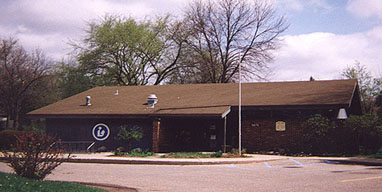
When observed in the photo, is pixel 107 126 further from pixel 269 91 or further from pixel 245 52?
pixel 245 52

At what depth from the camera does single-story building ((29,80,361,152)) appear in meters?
24.3

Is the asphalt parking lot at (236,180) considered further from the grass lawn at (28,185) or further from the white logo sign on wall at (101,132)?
the white logo sign on wall at (101,132)

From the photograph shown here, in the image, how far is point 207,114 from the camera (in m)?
23.6

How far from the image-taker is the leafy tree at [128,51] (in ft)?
153

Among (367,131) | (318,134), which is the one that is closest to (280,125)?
(318,134)

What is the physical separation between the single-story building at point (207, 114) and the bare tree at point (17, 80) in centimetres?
1976

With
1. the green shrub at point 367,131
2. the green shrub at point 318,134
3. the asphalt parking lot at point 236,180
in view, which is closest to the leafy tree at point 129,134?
the asphalt parking lot at point 236,180

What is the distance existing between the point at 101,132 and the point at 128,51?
2161cm

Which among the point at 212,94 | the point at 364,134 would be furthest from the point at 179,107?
the point at 364,134

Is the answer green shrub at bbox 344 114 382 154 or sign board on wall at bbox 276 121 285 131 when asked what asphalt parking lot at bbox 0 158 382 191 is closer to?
green shrub at bbox 344 114 382 154

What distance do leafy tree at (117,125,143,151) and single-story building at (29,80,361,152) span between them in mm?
393

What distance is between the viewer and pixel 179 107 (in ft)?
86.0

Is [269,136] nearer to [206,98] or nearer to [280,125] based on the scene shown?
[280,125]

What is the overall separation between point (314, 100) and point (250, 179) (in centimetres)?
1238
